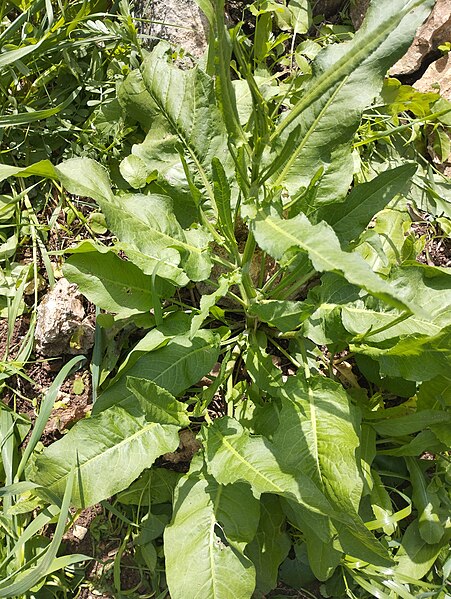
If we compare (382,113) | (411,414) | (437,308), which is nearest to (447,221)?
(382,113)

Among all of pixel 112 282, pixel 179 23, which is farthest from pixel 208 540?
pixel 179 23

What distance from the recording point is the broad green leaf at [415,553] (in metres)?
1.59

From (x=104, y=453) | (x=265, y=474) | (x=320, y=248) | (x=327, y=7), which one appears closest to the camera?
(x=320, y=248)

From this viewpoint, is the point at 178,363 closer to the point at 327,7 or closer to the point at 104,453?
the point at 104,453

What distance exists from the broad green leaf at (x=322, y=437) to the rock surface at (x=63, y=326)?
0.68 metres

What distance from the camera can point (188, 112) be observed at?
1.55m

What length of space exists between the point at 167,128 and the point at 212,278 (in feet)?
1.55

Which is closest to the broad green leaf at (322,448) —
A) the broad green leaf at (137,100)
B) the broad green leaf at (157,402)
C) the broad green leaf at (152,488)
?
the broad green leaf at (157,402)

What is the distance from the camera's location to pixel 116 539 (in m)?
1.67

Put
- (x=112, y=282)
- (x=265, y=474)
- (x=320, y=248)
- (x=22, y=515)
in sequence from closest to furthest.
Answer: (x=320, y=248) < (x=265, y=474) < (x=112, y=282) < (x=22, y=515)

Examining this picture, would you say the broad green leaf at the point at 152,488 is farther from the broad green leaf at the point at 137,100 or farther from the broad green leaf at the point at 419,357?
the broad green leaf at the point at 137,100

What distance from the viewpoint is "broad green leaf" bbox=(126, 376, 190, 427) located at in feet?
4.04

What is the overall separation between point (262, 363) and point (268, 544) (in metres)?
0.49

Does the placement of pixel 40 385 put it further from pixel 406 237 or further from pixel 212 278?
pixel 406 237
